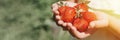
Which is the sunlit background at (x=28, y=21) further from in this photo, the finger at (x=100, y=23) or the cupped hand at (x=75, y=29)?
the finger at (x=100, y=23)

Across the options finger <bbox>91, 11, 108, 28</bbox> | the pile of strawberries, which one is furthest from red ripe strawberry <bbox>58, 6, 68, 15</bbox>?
finger <bbox>91, 11, 108, 28</bbox>

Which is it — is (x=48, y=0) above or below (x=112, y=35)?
above

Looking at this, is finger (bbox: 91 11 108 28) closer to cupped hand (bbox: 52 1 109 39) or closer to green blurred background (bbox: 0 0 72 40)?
cupped hand (bbox: 52 1 109 39)

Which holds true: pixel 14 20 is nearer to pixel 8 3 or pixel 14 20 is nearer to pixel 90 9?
pixel 8 3

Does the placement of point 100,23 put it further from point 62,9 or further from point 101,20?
point 62,9

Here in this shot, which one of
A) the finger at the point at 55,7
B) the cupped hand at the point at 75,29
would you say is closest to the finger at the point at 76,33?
the cupped hand at the point at 75,29

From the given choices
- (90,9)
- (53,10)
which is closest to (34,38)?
(53,10)

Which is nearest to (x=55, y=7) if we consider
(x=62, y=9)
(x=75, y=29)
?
(x=62, y=9)
